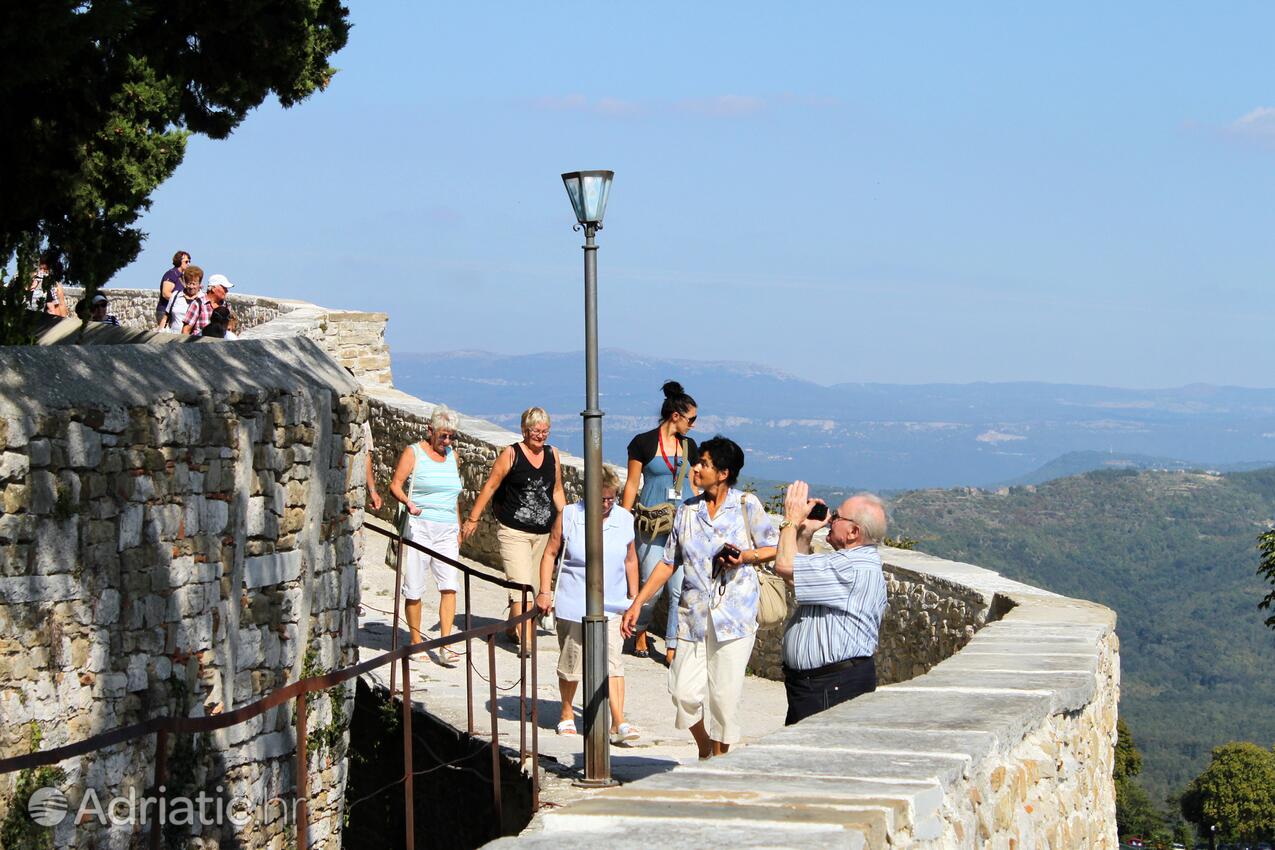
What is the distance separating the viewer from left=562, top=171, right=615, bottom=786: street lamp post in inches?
312

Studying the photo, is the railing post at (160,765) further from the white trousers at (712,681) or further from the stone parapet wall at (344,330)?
the stone parapet wall at (344,330)

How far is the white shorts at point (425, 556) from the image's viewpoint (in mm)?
10578

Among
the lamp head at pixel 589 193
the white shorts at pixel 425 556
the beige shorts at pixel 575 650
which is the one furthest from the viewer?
the white shorts at pixel 425 556

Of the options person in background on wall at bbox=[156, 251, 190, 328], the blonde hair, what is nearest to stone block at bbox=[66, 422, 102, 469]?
the blonde hair

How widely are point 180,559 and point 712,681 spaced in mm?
2315

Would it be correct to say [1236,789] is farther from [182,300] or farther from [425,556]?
[425,556]

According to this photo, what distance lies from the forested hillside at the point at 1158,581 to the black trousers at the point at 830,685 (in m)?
121

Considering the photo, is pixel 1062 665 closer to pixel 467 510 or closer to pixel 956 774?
pixel 956 774

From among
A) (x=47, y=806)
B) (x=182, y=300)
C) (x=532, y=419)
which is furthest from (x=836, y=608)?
(x=182, y=300)

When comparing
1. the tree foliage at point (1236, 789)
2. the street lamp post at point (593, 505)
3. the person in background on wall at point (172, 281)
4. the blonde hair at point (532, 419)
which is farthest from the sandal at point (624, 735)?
→ the tree foliage at point (1236, 789)

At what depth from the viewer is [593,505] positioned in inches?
320

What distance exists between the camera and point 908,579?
10203 mm

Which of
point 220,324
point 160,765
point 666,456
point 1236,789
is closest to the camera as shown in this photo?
point 160,765

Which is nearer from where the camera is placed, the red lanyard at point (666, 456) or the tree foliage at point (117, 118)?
the tree foliage at point (117, 118)
